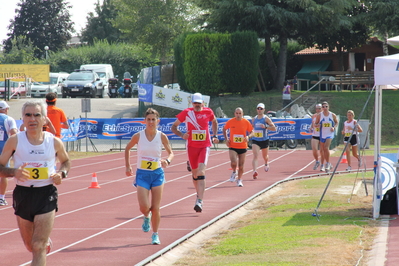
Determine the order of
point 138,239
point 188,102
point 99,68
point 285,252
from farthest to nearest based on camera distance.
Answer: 1. point 99,68
2. point 188,102
3. point 138,239
4. point 285,252

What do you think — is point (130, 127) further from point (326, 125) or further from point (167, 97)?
point (326, 125)

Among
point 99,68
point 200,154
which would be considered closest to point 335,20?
point 99,68

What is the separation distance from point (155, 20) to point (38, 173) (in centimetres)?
5184

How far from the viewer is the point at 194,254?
8.29 metres

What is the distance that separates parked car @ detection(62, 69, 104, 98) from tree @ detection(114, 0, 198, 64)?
10.4m

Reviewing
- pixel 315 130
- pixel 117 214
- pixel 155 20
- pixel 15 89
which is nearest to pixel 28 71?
pixel 15 89

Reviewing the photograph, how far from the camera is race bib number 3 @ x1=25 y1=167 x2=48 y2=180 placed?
6121 mm

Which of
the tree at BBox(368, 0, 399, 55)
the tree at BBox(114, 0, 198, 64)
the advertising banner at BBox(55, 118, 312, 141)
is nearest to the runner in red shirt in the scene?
the advertising banner at BBox(55, 118, 312, 141)

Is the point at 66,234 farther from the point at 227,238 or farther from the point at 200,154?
the point at 200,154

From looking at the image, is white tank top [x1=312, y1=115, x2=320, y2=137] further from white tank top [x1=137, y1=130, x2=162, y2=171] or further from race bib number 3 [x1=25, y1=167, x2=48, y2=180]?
race bib number 3 [x1=25, y1=167, x2=48, y2=180]

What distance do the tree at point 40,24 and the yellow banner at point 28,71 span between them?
34123 mm

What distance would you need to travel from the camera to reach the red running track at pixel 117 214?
826 centimetres

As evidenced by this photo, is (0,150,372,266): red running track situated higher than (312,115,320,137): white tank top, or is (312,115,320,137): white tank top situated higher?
(312,115,320,137): white tank top

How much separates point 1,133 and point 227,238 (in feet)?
16.4
